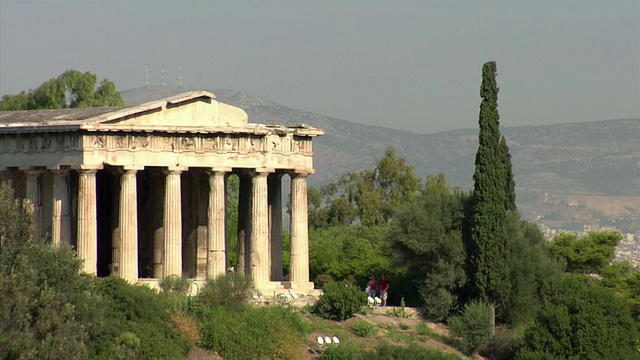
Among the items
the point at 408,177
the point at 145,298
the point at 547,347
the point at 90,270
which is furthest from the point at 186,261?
the point at 408,177

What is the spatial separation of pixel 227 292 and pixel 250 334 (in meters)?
2.51

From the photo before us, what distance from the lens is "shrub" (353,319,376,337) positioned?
5916cm

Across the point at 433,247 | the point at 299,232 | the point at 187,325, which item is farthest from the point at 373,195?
the point at 187,325

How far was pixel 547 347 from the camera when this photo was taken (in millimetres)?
57406

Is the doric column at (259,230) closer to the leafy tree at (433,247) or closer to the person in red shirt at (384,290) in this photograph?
the person in red shirt at (384,290)

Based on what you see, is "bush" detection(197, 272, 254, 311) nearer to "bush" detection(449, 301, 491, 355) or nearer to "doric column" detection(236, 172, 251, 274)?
"doric column" detection(236, 172, 251, 274)

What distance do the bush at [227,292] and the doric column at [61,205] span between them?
606 cm

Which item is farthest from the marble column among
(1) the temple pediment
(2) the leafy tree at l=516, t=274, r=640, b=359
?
(2) the leafy tree at l=516, t=274, r=640, b=359

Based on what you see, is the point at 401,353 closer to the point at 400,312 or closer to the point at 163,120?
the point at 400,312

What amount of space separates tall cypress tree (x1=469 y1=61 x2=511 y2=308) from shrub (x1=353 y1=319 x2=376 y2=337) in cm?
538

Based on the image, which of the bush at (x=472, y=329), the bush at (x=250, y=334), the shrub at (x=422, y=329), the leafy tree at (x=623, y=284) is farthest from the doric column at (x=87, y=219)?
the leafy tree at (x=623, y=284)

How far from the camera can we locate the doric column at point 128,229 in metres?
60.8

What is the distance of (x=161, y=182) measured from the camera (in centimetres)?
6669

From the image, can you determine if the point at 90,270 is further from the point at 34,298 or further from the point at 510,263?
the point at 510,263
